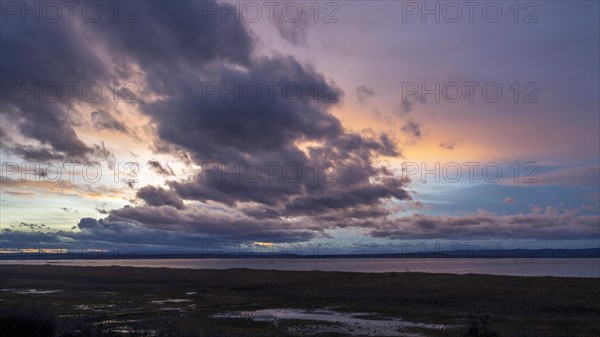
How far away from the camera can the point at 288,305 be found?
2179 inches

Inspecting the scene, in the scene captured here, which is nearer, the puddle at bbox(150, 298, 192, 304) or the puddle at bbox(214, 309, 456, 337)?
the puddle at bbox(214, 309, 456, 337)

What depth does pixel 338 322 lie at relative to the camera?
42000 mm

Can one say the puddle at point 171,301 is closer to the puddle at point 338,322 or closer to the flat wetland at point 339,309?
the flat wetland at point 339,309

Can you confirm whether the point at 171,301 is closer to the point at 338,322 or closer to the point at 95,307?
the point at 95,307

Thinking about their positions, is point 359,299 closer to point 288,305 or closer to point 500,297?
point 288,305

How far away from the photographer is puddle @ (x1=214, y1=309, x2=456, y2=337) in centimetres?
3712

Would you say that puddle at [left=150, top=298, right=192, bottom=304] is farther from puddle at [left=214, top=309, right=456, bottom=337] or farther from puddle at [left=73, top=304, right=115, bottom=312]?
puddle at [left=214, top=309, right=456, bottom=337]

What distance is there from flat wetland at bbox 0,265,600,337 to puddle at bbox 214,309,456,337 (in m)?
0.08

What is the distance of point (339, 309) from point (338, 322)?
31.8 ft

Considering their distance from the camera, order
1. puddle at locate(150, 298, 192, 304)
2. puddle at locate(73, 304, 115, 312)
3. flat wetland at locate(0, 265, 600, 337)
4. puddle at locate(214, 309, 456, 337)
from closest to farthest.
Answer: flat wetland at locate(0, 265, 600, 337)
puddle at locate(214, 309, 456, 337)
puddle at locate(73, 304, 115, 312)
puddle at locate(150, 298, 192, 304)

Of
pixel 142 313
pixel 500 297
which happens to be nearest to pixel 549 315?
pixel 500 297

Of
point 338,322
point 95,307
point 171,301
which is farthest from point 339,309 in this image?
point 95,307

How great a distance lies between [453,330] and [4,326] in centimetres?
2864

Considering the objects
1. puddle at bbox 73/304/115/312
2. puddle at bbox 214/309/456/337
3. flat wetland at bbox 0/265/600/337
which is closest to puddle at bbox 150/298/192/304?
flat wetland at bbox 0/265/600/337
